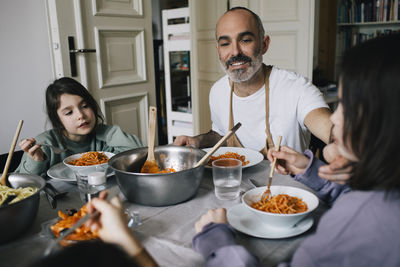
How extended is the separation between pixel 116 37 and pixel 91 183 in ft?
6.47

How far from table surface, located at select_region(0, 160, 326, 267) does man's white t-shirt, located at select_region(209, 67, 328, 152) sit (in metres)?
0.72

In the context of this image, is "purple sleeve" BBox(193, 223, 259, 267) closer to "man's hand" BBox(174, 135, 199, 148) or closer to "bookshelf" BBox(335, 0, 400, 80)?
"man's hand" BBox(174, 135, 199, 148)

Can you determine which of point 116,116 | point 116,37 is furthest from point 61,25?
point 116,116

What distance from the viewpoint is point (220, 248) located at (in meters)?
0.72

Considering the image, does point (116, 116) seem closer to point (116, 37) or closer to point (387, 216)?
point (116, 37)

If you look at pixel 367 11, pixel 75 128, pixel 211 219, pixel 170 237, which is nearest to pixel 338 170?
pixel 211 219

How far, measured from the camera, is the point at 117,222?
65cm

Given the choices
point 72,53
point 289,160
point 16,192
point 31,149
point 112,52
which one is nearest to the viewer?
point 16,192

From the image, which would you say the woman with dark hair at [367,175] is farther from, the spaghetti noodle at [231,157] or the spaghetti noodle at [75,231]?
the spaghetti noodle at [231,157]

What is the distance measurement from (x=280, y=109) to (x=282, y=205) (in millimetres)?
960

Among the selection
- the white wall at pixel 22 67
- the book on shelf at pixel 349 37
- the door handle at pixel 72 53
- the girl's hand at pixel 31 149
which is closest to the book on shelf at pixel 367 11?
the book on shelf at pixel 349 37

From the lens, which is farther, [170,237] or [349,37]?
[349,37]

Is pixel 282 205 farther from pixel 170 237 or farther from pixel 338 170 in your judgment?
pixel 170 237

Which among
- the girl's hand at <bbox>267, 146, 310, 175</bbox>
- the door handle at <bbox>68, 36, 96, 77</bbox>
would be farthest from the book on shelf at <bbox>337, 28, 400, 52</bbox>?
the girl's hand at <bbox>267, 146, 310, 175</bbox>
